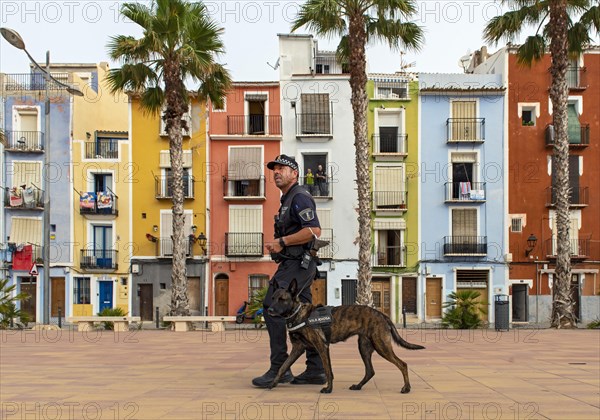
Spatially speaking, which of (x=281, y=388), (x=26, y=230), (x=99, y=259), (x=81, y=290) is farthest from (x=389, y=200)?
(x=281, y=388)

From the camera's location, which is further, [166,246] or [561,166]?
[166,246]

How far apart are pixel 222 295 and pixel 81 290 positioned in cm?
754

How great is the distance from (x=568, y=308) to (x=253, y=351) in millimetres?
15528

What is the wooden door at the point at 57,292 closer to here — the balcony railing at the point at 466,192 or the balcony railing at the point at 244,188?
the balcony railing at the point at 244,188

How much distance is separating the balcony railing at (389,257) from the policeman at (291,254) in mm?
32068

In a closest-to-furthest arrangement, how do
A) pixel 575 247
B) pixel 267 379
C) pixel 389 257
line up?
pixel 267 379
pixel 575 247
pixel 389 257

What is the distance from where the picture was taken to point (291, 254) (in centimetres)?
722

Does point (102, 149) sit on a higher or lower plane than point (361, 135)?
higher

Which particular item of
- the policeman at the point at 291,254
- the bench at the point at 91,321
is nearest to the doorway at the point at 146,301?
the bench at the point at 91,321

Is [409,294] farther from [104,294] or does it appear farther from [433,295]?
[104,294]

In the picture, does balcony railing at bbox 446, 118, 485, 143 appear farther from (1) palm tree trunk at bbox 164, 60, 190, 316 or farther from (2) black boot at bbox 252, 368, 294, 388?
(2) black boot at bbox 252, 368, 294, 388

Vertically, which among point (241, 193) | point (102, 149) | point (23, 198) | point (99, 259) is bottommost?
point (99, 259)

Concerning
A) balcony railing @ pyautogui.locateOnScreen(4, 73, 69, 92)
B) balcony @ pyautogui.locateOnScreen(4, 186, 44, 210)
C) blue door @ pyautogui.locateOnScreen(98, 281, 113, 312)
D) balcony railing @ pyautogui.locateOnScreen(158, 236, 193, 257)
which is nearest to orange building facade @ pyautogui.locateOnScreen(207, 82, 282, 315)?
balcony railing @ pyautogui.locateOnScreen(158, 236, 193, 257)

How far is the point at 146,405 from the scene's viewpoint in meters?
6.18
